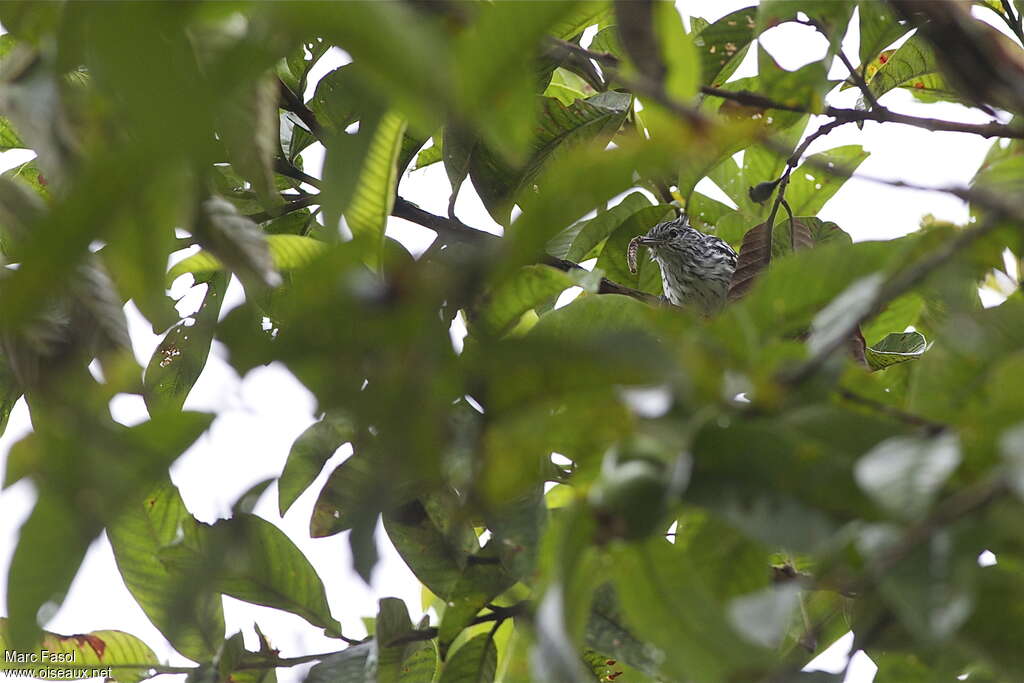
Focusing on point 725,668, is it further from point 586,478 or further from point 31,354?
point 31,354

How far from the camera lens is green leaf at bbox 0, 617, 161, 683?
1.79m

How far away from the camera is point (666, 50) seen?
0.94m

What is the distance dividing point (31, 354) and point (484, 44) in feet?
1.47

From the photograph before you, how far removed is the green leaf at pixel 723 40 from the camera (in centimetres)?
194

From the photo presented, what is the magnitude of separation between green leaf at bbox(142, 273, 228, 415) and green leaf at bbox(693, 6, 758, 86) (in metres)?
1.00

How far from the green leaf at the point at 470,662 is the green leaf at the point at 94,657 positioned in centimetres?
51

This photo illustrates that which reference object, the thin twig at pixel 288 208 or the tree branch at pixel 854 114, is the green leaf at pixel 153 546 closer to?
the thin twig at pixel 288 208

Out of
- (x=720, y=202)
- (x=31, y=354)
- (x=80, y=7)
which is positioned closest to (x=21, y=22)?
(x=80, y=7)

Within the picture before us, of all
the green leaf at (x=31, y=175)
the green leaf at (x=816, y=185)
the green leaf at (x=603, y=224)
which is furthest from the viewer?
the green leaf at (x=816, y=185)

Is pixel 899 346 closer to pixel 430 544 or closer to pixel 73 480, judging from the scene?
pixel 430 544

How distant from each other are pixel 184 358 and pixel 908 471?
165 centimetres

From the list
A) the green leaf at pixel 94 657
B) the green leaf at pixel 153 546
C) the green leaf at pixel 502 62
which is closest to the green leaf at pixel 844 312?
the green leaf at pixel 502 62

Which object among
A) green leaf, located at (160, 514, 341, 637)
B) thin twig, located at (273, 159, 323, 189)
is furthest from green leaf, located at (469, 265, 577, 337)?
thin twig, located at (273, 159, 323, 189)

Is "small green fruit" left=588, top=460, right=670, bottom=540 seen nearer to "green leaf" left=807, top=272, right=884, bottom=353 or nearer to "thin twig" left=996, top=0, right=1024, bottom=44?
"green leaf" left=807, top=272, right=884, bottom=353
